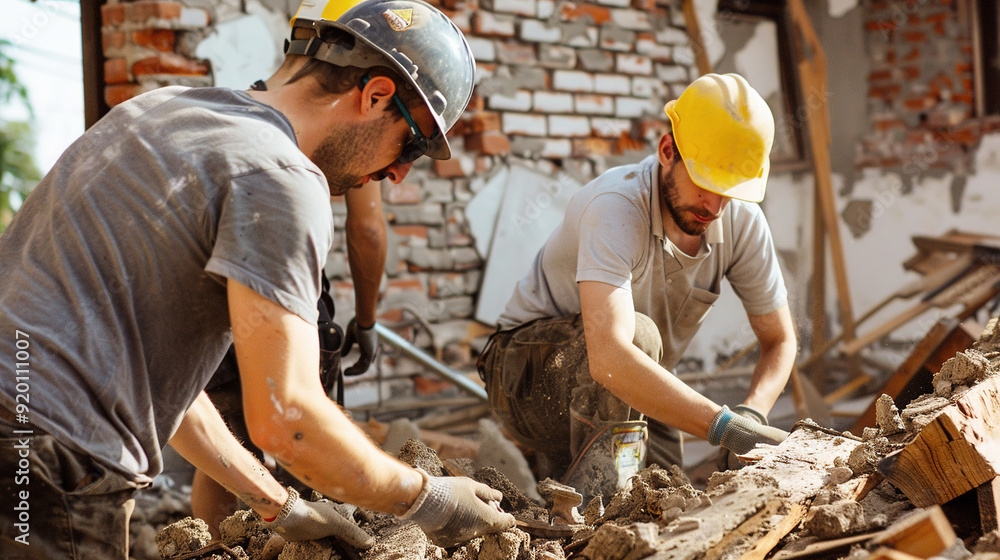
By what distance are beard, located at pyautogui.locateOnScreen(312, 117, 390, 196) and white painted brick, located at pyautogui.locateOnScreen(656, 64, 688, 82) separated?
362cm

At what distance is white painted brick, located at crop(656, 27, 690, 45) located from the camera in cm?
471

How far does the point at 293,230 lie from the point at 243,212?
0.08m

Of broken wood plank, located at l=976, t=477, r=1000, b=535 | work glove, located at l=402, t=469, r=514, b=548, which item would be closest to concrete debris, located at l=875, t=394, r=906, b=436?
broken wood plank, located at l=976, t=477, r=1000, b=535

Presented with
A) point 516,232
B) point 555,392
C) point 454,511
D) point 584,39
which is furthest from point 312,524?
point 584,39

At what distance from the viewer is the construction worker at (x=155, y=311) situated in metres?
1.17

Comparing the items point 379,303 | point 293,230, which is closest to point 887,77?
point 379,303

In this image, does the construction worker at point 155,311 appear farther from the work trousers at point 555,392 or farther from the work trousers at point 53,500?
the work trousers at point 555,392

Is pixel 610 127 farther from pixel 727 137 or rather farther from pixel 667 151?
pixel 727 137

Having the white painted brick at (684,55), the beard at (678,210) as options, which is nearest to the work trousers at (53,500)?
the beard at (678,210)

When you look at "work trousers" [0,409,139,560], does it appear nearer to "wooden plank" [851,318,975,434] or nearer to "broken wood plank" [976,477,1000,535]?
"broken wood plank" [976,477,1000,535]

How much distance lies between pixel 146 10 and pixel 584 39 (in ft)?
7.83

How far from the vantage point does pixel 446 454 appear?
3.29 metres

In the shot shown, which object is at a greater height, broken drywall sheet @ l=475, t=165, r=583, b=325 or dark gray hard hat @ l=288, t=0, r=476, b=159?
dark gray hard hat @ l=288, t=0, r=476, b=159

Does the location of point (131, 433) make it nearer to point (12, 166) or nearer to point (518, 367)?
point (518, 367)
